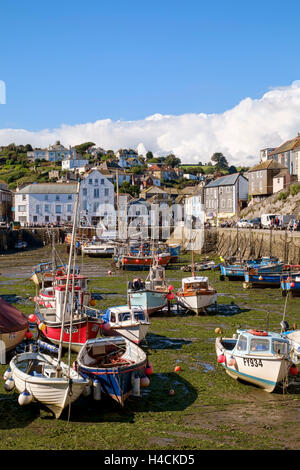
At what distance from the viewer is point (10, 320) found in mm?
19547

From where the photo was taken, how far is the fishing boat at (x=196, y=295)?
87.3 feet

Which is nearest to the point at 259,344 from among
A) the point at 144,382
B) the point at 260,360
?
the point at 260,360

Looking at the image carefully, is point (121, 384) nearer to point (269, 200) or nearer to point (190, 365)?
point (190, 365)

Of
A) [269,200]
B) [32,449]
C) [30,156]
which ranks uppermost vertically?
[30,156]

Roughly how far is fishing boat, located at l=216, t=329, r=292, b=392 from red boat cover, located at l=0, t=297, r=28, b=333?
8.41m

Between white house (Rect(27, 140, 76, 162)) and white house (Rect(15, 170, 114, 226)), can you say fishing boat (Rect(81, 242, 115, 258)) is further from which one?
white house (Rect(27, 140, 76, 162))

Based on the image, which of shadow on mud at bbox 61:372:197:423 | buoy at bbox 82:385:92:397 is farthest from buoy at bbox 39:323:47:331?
buoy at bbox 82:385:92:397

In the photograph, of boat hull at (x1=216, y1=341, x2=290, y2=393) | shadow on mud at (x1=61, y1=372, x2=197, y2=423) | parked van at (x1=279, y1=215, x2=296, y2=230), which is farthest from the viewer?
parked van at (x1=279, y1=215, x2=296, y2=230)

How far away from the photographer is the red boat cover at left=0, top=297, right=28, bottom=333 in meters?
18.9

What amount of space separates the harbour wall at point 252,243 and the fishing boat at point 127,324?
2725 cm

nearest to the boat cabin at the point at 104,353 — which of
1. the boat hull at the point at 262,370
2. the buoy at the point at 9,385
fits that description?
the buoy at the point at 9,385

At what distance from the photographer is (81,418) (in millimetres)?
13344
